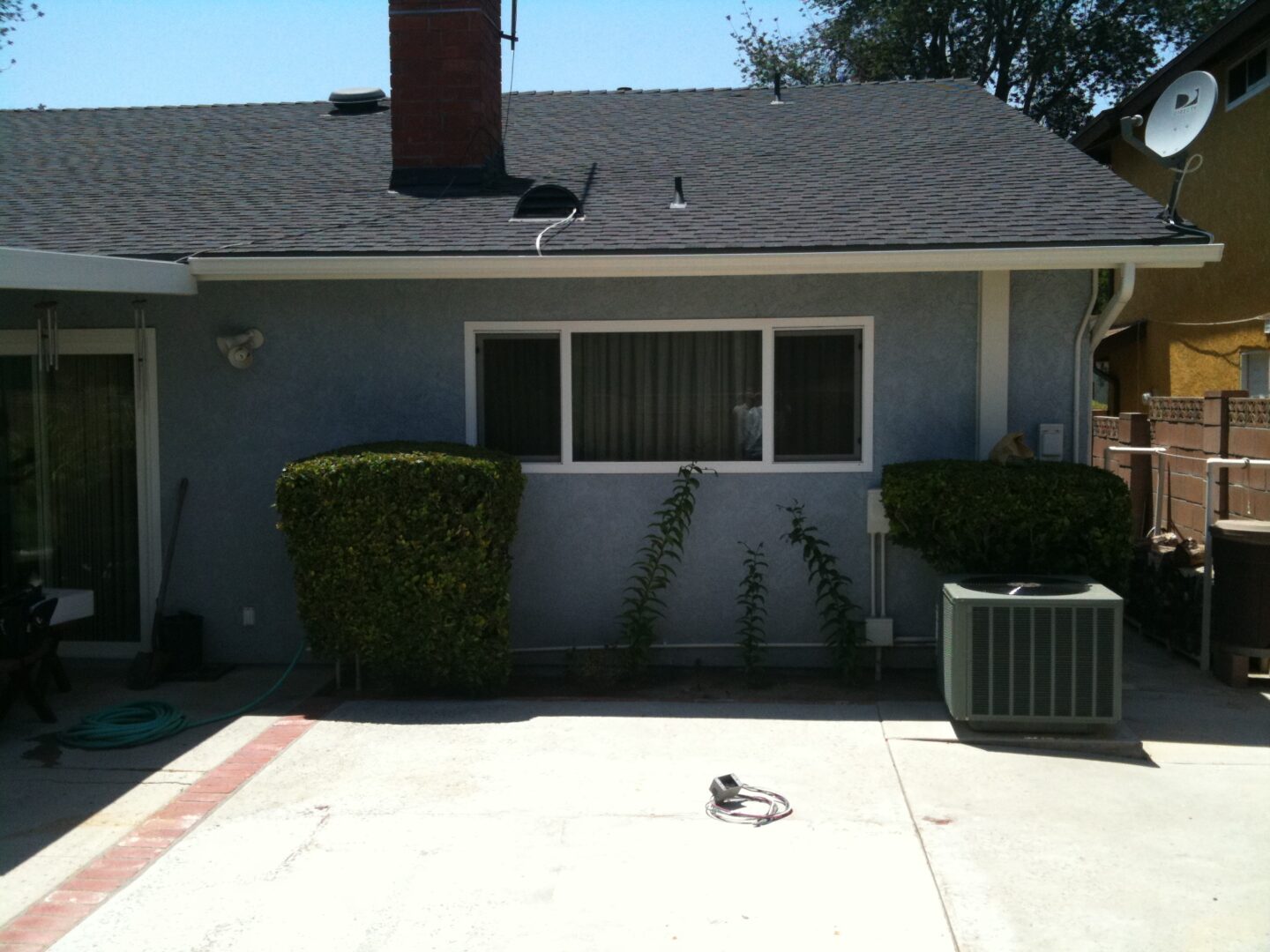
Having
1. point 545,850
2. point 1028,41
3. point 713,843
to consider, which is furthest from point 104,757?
point 1028,41

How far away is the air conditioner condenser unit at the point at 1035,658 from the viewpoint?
643 centimetres

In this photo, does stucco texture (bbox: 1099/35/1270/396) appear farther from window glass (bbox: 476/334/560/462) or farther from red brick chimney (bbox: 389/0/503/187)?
window glass (bbox: 476/334/560/462)

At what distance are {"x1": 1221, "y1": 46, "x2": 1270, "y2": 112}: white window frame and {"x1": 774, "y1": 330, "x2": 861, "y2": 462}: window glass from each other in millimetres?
9070

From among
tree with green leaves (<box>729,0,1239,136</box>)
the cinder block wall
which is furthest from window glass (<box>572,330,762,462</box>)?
tree with green leaves (<box>729,0,1239,136</box>)

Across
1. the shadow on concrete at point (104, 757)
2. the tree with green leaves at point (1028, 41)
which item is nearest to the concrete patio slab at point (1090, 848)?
the shadow on concrete at point (104, 757)

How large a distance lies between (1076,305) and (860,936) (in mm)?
4897

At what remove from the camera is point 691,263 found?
7570mm

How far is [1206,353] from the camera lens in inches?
631

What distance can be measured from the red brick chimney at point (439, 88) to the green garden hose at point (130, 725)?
4549 mm

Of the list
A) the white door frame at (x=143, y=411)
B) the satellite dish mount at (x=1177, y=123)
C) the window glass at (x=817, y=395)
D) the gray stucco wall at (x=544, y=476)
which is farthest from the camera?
the white door frame at (x=143, y=411)

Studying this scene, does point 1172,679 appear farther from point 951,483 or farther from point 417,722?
point 417,722

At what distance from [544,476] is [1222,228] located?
11.3 meters

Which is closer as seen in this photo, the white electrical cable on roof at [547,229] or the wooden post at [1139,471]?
the white electrical cable on roof at [547,229]

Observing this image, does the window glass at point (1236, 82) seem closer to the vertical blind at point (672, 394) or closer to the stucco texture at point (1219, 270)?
the stucco texture at point (1219, 270)
